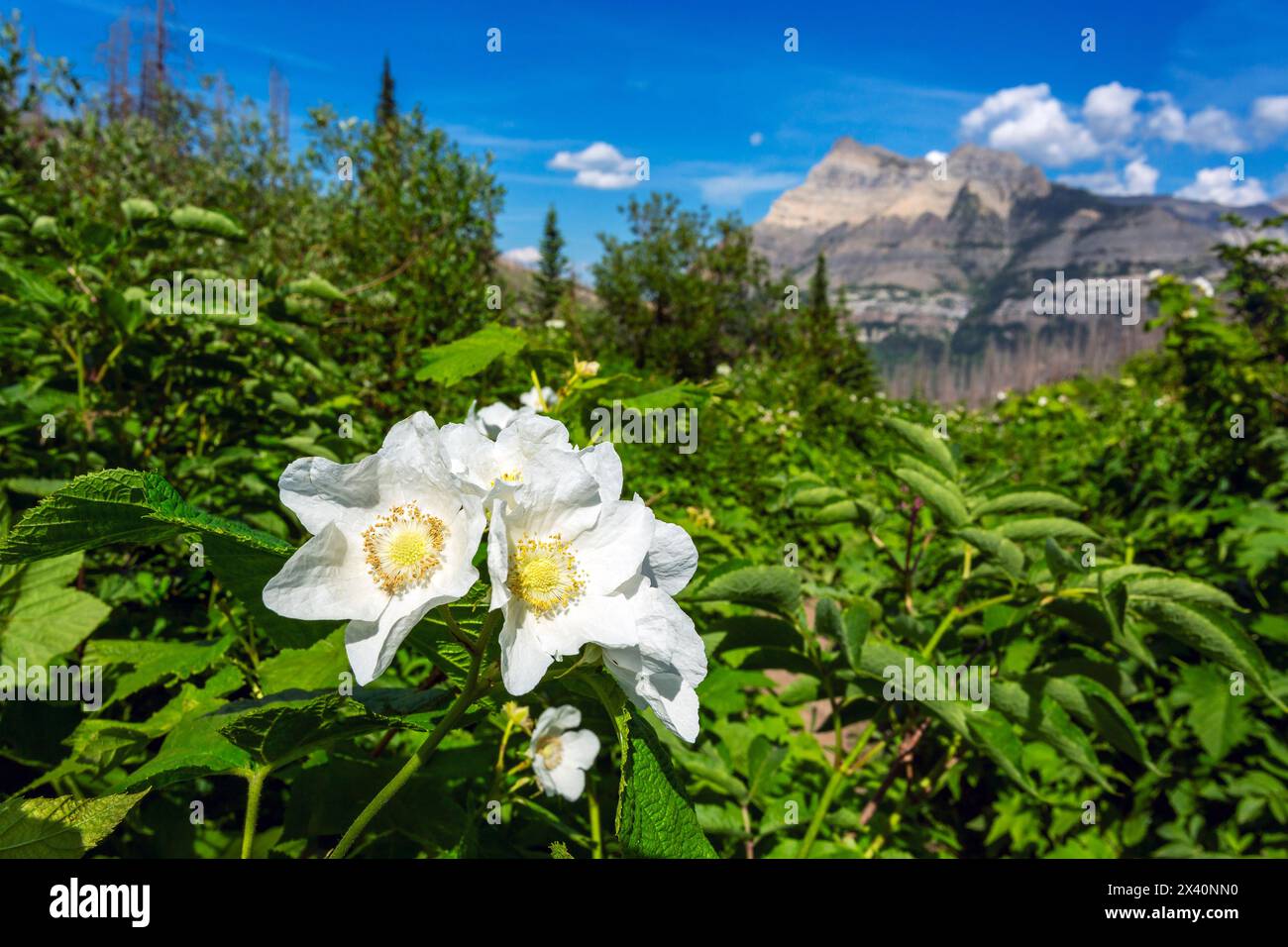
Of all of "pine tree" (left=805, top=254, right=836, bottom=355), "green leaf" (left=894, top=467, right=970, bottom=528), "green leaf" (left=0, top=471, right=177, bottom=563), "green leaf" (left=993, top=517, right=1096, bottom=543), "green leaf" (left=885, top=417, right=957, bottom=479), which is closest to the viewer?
"green leaf" (left=0, top=471, right=177, bottom=563)

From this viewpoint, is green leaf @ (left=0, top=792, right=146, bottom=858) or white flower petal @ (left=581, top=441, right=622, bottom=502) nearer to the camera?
green leaf @ (left=0, top=792, right=146, bottom=858)

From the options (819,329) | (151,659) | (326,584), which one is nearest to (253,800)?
(326,584)

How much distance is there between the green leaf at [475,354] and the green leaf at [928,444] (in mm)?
1121

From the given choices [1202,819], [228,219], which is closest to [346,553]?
[228,219]

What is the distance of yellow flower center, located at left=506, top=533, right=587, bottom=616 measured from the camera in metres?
0.81

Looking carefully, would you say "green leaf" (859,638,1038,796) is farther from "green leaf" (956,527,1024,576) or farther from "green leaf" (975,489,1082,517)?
"green leaf" (975,489,1082,517)

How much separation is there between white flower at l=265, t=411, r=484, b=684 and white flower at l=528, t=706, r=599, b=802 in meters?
0.65

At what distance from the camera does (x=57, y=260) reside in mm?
2051

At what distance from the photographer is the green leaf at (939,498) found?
5.82 feet

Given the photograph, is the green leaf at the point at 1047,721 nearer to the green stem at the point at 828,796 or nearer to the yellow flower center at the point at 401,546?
the green stem at the point at 828,796

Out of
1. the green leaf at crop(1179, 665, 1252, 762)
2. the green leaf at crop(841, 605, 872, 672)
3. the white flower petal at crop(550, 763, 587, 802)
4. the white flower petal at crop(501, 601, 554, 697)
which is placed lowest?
the green leaf at crop(1179, 665, 1252, 762)

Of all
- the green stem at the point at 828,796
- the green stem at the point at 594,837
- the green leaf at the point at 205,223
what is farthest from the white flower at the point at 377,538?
the green leaf at the point at 205,223

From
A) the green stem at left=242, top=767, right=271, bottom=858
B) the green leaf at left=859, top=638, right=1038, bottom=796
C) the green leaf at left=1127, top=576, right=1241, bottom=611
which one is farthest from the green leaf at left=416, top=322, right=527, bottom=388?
the green leaf at left=1127, top=576, right=1241, bottom=611

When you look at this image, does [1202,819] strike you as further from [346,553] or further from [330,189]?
[330,189]
